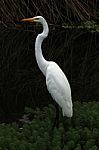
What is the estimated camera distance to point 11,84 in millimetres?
8891

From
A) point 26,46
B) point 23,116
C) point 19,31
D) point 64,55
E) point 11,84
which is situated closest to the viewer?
point 23,116

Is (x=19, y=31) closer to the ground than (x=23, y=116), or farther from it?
farther from it

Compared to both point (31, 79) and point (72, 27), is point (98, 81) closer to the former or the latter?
point (31, 79)

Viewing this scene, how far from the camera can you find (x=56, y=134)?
5.17 meters

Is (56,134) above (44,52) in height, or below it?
below

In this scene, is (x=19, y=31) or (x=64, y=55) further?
(x=19, y=31)

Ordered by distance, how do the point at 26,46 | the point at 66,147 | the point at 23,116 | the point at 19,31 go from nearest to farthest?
the point at 66,147, the point at 23,116, the point at 26,46, the point at 19,31

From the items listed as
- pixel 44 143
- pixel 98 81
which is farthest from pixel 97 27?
pixel 44 143

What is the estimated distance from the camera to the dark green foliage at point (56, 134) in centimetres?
488

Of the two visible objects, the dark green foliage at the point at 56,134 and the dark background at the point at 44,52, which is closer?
the dark green foliage at the point at 56,134

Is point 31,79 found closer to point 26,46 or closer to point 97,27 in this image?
point 26,46

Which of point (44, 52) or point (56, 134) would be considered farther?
point (44, 52)

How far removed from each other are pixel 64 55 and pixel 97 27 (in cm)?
438

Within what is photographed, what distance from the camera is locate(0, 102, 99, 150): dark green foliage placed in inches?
192
